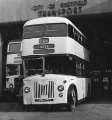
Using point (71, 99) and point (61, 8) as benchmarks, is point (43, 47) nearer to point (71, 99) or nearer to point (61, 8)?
point (71, 99)

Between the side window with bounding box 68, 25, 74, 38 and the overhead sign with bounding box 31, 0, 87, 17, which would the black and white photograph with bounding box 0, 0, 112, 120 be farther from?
the overhead sign with bounding box 31, 0, 87, 17

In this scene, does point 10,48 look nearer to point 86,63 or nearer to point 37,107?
point 86,63

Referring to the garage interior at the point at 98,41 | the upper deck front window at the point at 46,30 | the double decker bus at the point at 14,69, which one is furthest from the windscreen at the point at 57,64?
the garage interior at the point at 98,41

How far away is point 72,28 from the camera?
17016mm

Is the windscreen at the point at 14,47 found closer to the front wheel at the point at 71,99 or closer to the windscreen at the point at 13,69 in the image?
the windscreen at the point at 13,69

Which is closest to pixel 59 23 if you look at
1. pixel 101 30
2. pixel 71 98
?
pixel 71 98

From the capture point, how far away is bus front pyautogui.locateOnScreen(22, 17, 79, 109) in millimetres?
15586

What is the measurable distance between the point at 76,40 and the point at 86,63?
3479 mm

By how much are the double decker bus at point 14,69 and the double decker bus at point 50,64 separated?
7223 mm

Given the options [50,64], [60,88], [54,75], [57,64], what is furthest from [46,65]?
[60,88]

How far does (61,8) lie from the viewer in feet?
80.8

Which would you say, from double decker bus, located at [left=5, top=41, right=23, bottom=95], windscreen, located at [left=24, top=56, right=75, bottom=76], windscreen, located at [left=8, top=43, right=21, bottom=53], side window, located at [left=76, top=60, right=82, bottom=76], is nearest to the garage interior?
windscreen, located at [left=8, top=43, right=21, bottom=53]

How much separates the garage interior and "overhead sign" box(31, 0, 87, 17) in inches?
18.0

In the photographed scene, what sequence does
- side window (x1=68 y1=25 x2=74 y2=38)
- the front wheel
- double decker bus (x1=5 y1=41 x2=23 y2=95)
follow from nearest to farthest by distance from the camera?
the front wheel → side window (x1=68 y1=25 x2=74 y2=38) → double decker bus (x1=5 y1=41 x2=23 y2=95)
